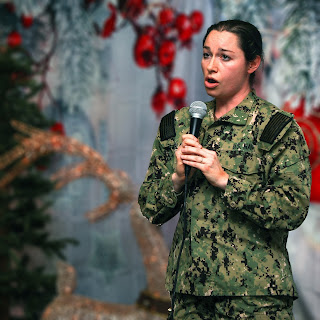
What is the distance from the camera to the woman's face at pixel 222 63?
1172mm

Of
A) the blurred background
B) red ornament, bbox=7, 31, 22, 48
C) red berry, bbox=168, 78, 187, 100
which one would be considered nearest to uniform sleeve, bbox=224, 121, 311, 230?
the blurred background

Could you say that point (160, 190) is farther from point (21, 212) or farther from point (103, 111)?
point (103, 111)

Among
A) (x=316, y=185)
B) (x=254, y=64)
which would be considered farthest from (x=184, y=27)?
(x=254, y=64)

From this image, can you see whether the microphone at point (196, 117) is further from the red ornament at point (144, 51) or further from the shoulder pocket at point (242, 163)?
the red ornament at point (144, 51)

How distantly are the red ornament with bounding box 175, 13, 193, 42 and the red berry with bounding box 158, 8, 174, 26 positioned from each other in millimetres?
54

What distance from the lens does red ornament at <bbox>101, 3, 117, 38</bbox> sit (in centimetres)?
371

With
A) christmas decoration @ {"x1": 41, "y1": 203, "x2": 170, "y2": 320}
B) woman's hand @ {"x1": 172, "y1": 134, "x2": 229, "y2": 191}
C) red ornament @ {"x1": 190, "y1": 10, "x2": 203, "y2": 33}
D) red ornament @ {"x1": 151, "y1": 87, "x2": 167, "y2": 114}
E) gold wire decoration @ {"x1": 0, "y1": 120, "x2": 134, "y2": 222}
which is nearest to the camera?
woman's hand @ {"x1": 172, "y1": 134, "x2": 229, "y2": 191}

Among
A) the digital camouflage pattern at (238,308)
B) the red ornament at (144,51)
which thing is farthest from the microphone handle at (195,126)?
the red ornament at (144,51)

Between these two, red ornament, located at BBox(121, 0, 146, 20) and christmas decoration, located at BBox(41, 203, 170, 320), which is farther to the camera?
red ornament, located at BBox(121, 0, 146, 20)

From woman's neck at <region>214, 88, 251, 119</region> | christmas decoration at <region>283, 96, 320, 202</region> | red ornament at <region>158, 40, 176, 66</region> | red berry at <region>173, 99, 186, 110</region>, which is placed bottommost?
woman's neck at <region>214, 88, 251, 119</region>

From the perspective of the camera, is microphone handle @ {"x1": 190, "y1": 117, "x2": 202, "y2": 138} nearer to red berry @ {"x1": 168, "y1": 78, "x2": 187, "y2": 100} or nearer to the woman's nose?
the woman's nose

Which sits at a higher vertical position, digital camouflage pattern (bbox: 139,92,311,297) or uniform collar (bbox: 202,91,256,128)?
uniform collar (bbox: 202,91,256,128)

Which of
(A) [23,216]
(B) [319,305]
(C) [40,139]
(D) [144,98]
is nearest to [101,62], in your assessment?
(D) [144,98]

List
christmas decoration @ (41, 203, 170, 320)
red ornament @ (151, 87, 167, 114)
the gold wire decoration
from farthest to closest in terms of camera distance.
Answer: red ornament @ (151, 87, 167, 114), the gold wire decoration, christmas decoration @ (41, 203, 170, 320)
